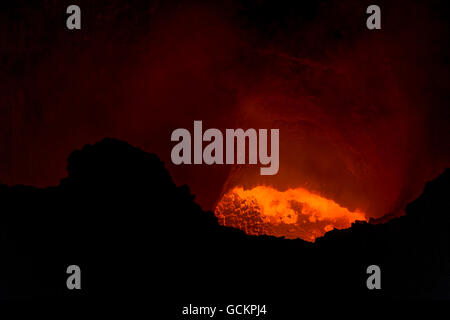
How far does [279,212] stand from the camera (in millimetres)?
9539

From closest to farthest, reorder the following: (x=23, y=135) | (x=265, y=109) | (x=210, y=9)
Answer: (x=23, y=135)
(x=210, y=9)
(x=265, y=109)

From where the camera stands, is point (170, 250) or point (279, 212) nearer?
point (170, 250)

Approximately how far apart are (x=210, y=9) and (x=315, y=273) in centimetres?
403

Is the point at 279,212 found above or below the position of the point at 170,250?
below

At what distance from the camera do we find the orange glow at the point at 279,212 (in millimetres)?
9219

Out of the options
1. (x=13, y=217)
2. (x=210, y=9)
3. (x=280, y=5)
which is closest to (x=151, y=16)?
(x=210, y=9)

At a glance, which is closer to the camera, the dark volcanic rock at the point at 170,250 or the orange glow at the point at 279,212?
the dark volcanic rock at the point at 170,250

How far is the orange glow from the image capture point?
9219 mm

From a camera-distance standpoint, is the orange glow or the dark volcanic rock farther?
the orange glow
